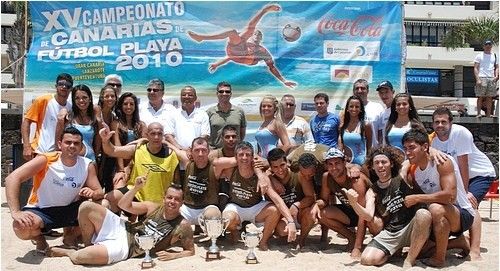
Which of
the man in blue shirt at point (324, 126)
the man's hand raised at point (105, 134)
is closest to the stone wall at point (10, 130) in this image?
the man's hand raised at point (105, 134)

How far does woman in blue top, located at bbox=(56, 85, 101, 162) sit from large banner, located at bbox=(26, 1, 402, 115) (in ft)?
8.06

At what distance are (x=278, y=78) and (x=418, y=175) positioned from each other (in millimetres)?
3775

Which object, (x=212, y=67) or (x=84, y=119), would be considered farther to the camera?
(x=212, y=67)

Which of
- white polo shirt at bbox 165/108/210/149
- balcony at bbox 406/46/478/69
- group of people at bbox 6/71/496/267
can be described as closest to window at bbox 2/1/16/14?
balcony at bbox 406/46/478/69

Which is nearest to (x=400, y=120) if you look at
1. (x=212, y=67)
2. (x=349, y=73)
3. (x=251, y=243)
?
(x=251, y=243)

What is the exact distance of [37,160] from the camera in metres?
4.69

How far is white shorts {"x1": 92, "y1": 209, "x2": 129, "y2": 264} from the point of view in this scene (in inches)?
181

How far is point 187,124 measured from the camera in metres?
5.89

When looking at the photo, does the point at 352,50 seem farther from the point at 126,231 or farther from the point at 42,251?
the point at 42,251

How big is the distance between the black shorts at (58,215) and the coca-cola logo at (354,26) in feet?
15.4

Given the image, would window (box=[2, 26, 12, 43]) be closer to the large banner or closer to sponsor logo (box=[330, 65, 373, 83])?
the large banner

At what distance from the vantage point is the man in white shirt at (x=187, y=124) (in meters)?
5.80

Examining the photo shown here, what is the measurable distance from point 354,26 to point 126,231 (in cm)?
485

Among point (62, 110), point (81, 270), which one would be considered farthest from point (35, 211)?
point (62, 110)
